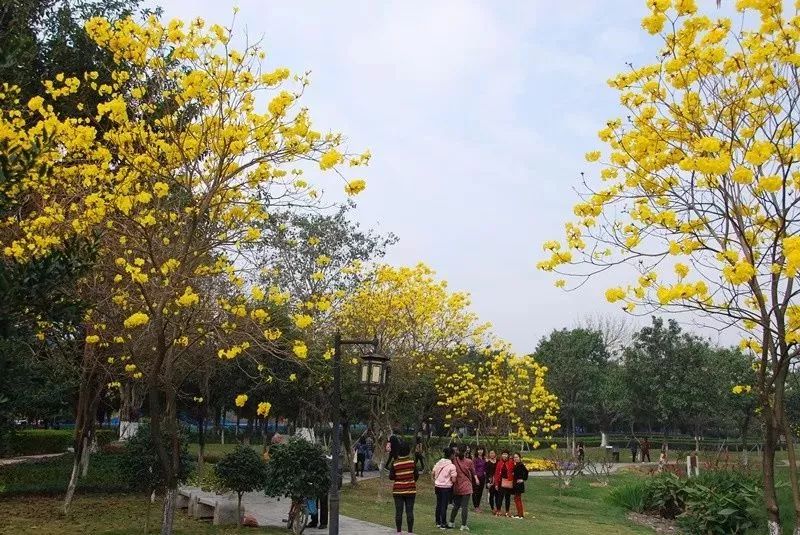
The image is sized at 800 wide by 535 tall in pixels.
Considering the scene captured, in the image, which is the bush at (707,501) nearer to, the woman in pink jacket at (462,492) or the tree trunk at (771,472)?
the woman in pink jacket at (462,492)

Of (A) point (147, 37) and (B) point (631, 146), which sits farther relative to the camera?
(A) point (147, 37)

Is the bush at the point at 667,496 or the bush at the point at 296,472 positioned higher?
the bush at the point at 296,472

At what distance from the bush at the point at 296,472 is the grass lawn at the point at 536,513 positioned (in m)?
2.42

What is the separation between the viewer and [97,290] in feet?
31.3

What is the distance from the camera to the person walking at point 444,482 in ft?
37.7

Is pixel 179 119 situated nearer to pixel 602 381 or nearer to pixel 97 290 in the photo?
pixel 97 290

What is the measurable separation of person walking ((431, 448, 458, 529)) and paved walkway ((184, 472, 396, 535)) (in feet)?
3.32

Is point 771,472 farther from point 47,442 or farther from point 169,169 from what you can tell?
point 47,442

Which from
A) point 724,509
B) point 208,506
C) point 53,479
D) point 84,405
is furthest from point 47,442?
point 724,509

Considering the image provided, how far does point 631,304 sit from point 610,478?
19401mm

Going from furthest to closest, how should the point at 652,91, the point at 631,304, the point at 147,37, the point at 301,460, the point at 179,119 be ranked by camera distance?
the point at 301,460
the point at 179,119
the point at 147,37
the point at 652,91
the point at 631,304

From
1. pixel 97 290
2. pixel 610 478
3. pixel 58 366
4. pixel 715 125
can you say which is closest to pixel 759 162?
pixel 715 125

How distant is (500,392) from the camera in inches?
804

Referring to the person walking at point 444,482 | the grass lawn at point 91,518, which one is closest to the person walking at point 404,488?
the person walking at point 444,482
